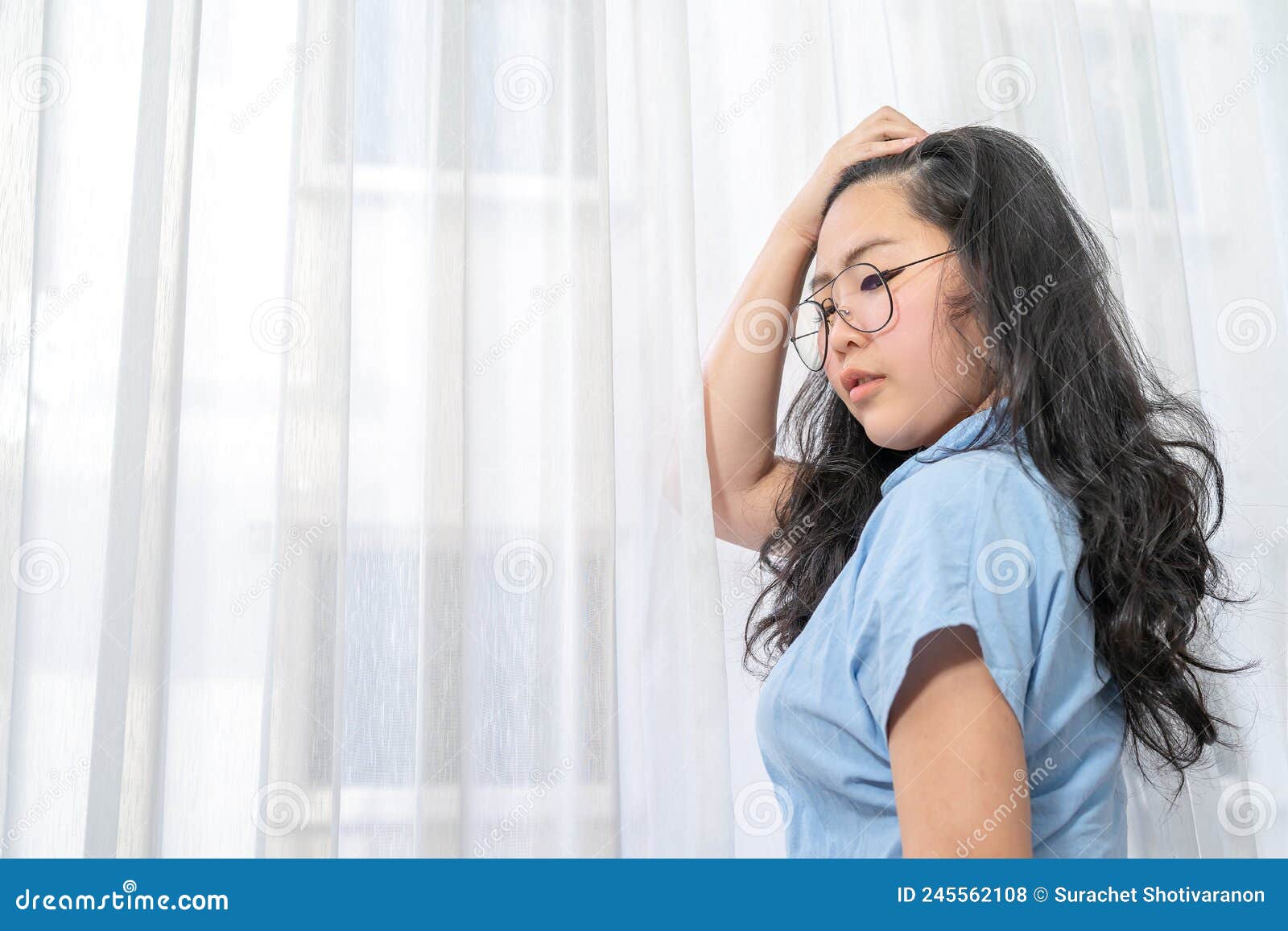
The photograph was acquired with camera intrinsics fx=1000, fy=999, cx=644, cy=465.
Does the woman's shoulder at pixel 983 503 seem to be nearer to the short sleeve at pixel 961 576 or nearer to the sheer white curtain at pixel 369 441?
the short sleeve at pixel 961 576

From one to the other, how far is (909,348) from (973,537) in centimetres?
19

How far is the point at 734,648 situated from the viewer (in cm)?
103

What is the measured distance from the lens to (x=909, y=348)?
784mm

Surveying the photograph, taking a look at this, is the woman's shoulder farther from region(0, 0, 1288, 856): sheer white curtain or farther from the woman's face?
region(0, 0, 1288, 856): sheer white curtain

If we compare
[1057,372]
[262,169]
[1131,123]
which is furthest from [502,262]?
[1131,123]

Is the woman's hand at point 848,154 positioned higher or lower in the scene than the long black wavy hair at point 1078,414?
higher

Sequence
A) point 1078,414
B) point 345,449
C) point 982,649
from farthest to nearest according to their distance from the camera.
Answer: point 345,449
point 1078,414
point 982,649

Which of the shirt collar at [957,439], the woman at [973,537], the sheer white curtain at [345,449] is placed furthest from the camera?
the sheer white curtain at [345,449]

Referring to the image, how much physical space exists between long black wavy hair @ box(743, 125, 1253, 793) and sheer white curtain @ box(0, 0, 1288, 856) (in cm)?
18

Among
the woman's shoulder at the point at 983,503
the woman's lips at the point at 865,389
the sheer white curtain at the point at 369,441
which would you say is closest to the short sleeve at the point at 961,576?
the woman's shoulder at the point at 983,503

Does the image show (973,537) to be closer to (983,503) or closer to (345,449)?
(983,503)

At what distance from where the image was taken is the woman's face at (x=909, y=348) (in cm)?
78

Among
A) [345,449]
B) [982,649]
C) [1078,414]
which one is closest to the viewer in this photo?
[982,649]

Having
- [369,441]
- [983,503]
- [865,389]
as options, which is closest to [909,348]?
[865,389]
